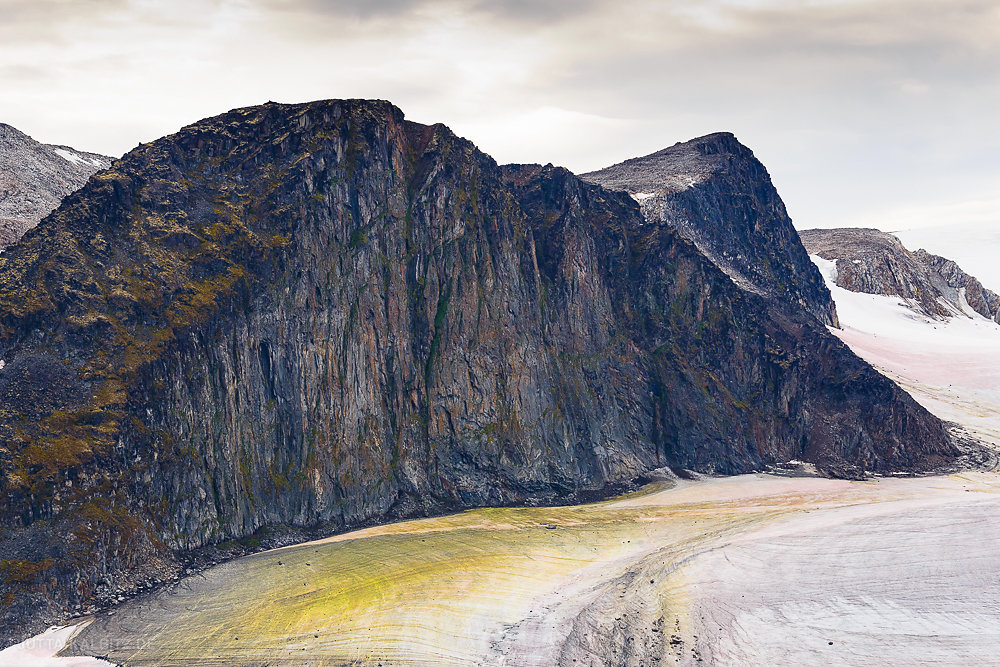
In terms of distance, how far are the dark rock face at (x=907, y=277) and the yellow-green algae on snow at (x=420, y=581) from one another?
8470cm

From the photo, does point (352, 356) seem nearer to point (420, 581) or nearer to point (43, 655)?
point (420, 581)

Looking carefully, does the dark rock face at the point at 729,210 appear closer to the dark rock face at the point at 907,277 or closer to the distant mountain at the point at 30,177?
the dark rock face at the point at 907,277

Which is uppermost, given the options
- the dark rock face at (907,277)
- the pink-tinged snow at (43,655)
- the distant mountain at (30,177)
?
the distant mountain at (30,177)

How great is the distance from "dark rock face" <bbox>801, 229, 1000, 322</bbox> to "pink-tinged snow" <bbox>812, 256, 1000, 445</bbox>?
2.31m

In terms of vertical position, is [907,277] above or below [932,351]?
above

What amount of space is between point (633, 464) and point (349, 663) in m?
48.5

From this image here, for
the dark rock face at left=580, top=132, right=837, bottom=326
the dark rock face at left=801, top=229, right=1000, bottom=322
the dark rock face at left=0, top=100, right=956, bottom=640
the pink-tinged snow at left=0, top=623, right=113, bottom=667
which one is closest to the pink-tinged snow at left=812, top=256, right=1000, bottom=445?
the dark rock face at left=801, top=229, right=1000, bottom=322

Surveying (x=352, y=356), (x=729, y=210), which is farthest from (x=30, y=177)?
(x=729, y=210)

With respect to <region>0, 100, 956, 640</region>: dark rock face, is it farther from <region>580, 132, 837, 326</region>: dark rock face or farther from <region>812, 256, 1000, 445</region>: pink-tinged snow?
<region>812, 256, 1000, 445</region>: pink-tinged snow

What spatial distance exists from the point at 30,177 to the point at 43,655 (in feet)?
289

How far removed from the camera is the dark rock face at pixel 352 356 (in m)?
59.6

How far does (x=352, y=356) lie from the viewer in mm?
76000

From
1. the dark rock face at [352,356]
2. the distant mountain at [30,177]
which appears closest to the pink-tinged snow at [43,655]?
the dark rock face at [352,356]

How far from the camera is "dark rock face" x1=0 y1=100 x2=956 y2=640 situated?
196ft
